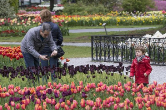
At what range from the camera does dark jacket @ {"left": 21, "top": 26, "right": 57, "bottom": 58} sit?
786cm

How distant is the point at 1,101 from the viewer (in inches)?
257

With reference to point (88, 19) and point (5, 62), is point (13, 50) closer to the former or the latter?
point (5, 62)

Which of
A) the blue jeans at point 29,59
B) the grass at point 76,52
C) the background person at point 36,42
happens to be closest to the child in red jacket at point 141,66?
the background person at point 36,42

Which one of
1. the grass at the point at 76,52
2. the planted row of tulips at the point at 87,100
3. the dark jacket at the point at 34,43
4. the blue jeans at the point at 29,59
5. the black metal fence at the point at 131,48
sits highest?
the dark jacket at the point at 34,43

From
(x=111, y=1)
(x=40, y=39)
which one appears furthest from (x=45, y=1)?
(x=40, y=39)

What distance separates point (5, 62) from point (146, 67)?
5.27 meters

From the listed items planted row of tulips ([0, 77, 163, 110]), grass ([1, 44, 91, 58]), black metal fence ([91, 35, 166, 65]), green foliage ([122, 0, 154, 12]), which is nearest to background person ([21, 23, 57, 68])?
planted row of tulips ([0, 77, 163, 110])

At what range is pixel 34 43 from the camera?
26.4ft

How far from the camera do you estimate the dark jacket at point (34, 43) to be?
7.86 meters

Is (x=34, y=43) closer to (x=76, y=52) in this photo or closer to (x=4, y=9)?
(x=76, y=52)

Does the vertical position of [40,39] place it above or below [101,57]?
above

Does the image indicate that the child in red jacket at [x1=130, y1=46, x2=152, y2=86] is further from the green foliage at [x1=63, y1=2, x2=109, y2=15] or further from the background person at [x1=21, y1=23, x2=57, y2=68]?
the green foliage at [x1=63, y1=2, x2=109, y2=15]

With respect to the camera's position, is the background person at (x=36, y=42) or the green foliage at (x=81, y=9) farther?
the green foliage at (x=81, y=9)

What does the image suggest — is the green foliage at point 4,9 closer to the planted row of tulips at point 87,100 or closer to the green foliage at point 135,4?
the green foliage at point 135,4
